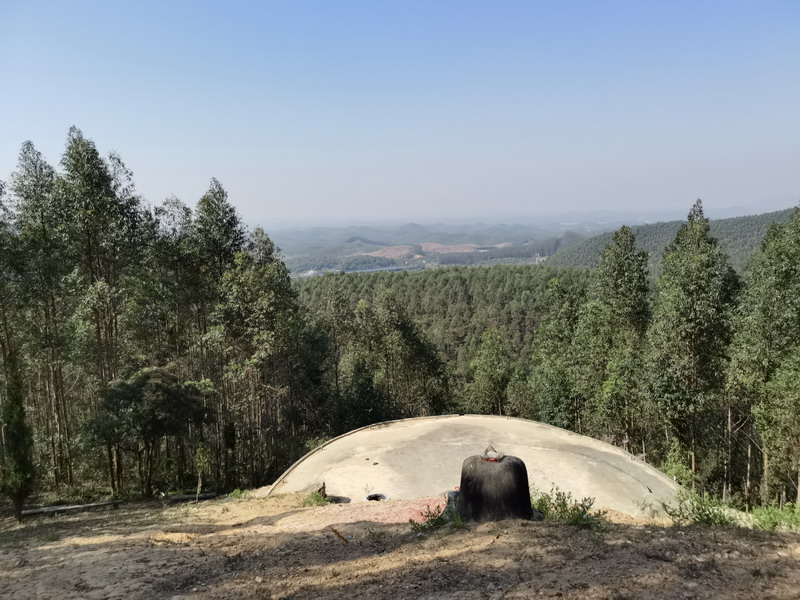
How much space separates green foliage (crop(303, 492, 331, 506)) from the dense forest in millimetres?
5750

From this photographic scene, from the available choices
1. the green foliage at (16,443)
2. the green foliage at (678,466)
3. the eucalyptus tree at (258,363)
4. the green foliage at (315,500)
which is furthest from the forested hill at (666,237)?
the green foliage at (16,443)

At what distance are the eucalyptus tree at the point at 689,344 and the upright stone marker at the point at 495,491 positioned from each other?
10.9 m

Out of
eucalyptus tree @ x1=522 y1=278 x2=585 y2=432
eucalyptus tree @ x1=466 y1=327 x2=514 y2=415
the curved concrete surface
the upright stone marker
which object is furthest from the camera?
eucalyptus tree @ x1=466 y1=327 x2=514 y2=415

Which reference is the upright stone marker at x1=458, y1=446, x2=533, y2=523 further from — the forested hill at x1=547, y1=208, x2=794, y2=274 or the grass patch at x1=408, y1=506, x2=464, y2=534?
the forested hill at x1=547, y1=208, x2=794, y2=274

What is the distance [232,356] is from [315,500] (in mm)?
9184

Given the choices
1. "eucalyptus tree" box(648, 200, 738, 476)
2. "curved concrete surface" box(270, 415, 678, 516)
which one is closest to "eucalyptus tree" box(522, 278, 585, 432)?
"curved concrete surface" box(270, 415, 678, 516)

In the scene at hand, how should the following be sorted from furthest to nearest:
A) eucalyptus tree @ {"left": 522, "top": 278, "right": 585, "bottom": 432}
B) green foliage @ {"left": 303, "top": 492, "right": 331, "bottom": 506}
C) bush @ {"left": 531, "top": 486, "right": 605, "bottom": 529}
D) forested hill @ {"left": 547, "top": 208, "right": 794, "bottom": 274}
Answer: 1. forested hill @ {"left": 547, "top": 208, "right": 794, "bottom": 274}
2. eucalyptus tree @ {"left": 522, "top": 278, "right": 585, "bottom": 432}
3. green foliage @ {"left": 303, "top": 492, "right": 331, "bottom": 506}
4. bush @ {"left": 531, "top": 486, "right": 605, "bottom": 529}

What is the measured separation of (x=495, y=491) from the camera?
7.12 m

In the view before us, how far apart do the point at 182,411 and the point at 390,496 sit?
725cm

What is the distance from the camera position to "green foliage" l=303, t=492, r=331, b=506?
37.7ft

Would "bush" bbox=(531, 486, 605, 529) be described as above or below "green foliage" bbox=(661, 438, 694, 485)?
above

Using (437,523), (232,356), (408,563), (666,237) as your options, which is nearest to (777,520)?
(437,523)

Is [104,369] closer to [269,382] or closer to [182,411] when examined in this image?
[182,411]

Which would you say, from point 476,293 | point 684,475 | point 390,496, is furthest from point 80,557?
point 476,293
